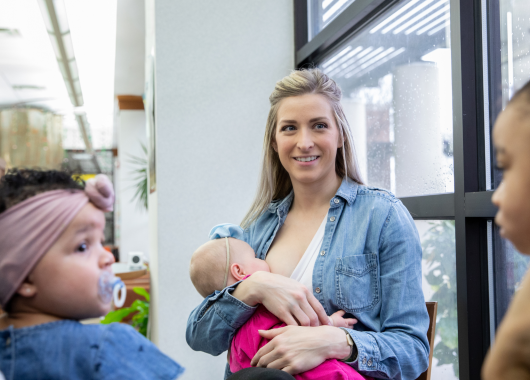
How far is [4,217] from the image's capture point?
0.62 meters

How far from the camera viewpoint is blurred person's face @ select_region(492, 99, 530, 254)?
19.2 inches

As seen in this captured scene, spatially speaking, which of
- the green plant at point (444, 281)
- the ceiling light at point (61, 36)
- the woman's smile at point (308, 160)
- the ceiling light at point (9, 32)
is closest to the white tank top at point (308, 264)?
the woman's smile at point (308, 160)

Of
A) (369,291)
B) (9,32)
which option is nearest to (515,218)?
(369,291)

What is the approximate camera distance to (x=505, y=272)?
1449 millimetres

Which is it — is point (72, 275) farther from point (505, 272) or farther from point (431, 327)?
point (505, 272)

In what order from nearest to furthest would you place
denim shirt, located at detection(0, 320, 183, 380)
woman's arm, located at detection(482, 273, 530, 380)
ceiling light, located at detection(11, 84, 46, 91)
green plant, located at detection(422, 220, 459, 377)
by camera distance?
woman's arm, located at detection(482, 273, 530, 380), denim shirt, located at detection(0, 320, 183, 380), green plant, located at detection(422, 220, 459, 377), ceiling light, located at detection(11, 84, 46, 91)

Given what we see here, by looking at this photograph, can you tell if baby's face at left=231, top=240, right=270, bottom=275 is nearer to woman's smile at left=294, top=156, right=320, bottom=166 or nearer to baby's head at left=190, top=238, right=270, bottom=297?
baby's head at left=190, top=238, right=270, bottom=297

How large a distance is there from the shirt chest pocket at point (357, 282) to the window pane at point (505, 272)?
428mm

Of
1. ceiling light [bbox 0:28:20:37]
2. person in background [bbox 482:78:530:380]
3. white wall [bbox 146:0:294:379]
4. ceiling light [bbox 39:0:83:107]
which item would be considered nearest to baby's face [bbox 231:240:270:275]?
person in background [bbox 482:78:530:380]

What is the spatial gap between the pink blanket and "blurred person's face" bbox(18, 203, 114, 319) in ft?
2.23

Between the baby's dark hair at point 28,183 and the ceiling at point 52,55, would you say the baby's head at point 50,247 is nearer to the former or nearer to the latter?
the baby's dark hair at point 28,183

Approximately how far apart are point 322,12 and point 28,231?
2519 mm

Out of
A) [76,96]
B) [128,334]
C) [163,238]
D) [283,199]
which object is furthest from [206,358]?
[76,96]

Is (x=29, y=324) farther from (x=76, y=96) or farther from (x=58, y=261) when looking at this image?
(x=76, y=96)
